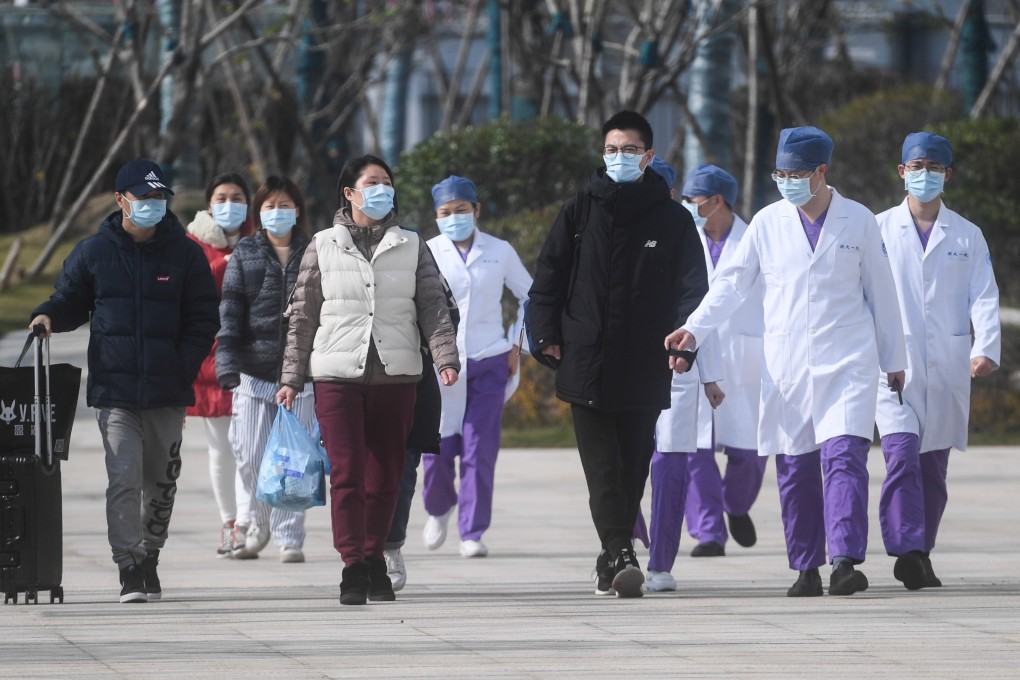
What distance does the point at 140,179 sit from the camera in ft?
27.7

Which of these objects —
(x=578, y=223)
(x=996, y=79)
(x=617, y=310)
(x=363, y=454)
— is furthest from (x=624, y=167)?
(x=996, y=79)

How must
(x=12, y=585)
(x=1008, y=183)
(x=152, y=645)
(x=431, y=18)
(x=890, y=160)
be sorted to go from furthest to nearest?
1. (x=431, y=18)
2. (x=890, y=160)
3. (x=1008, y=183)
4. (x=12, y=585)
5. (x=152, y=645)

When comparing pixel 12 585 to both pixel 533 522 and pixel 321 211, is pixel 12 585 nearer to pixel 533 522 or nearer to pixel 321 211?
pixel 533 522

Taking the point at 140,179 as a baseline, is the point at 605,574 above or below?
below

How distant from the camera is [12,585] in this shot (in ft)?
26.6

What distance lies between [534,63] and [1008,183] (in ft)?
25.1

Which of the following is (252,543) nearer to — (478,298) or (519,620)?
(478,298)

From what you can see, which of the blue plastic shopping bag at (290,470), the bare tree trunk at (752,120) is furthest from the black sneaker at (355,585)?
the bare tree trunk at (752,120)

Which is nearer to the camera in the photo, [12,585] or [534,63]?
[12,585]

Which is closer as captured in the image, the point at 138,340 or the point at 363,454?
the point at 363,454

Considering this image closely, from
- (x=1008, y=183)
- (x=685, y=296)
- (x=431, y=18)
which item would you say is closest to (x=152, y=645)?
(x=685, y=296)

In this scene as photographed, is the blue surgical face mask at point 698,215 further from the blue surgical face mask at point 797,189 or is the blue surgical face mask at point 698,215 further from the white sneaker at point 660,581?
the white sneaker at point 660,581

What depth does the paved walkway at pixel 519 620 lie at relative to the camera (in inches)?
255

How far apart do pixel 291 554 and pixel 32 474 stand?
2132 millimetres
